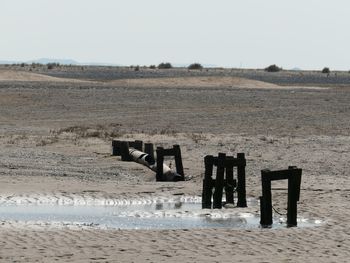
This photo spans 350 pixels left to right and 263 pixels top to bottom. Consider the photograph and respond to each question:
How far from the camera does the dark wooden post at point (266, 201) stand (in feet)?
52.0

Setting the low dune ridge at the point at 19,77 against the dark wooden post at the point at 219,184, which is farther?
the low dune ridge at the point at 19,77

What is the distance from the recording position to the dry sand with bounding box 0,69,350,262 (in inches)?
532

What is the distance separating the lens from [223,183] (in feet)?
59.5

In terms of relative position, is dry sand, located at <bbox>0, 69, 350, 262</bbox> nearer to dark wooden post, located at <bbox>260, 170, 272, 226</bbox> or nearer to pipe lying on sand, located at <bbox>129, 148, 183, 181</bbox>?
pipe lying on sand, located at <bbox>129, 148, 183, 181</bbox>

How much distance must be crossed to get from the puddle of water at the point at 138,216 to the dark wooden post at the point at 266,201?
0.15 m

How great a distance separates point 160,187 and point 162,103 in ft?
87.0

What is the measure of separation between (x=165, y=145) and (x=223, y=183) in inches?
451

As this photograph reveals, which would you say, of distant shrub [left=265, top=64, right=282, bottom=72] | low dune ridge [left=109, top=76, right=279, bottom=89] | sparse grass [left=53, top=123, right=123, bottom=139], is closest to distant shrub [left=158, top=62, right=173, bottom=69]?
distant shrub [left=265, top=64, right=282, bottom=72]

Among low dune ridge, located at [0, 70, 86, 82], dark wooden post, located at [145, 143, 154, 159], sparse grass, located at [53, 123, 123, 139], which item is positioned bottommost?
sparse grass, located at [53, 123, 123, 139]

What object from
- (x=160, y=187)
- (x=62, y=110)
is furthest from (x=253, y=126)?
(x=160, y=187)

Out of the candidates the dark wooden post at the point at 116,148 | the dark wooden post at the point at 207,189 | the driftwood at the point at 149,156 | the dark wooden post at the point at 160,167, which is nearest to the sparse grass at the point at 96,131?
the dark wooden post at the point at 116,148

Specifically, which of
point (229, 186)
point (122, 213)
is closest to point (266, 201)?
point (229, 186)

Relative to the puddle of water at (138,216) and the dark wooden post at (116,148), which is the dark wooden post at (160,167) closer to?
the puddle of water at (138,216)

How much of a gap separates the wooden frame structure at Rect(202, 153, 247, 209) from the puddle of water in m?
0.30
